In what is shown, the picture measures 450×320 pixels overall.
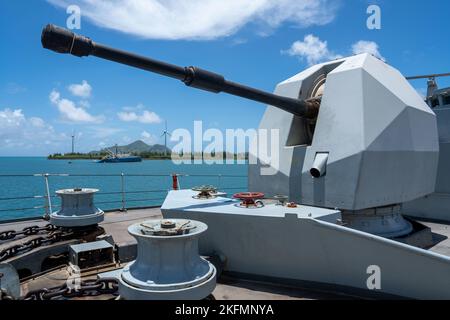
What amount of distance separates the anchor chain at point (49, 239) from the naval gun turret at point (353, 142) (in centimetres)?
201

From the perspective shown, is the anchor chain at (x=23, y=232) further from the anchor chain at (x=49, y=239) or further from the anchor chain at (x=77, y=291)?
the anchor chain at (x=77, y=291)

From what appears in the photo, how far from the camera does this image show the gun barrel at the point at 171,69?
2559 mm

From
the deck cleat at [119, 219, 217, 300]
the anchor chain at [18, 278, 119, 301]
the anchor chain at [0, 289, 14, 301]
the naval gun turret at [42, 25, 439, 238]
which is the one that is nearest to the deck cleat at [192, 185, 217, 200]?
the naval gun turret at [42, 25, 439, 238]

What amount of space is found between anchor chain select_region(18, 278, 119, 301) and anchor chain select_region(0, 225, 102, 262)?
0.88 m

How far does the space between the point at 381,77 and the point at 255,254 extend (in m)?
2.55

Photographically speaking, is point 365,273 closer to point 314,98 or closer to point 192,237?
point 192,237

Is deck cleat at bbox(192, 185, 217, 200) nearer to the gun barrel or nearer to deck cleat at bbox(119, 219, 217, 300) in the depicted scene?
the gun barrel

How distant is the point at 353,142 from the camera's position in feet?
11.8

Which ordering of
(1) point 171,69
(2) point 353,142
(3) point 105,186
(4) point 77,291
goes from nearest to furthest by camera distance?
(4) point 77,291 → (1) point 171,69 → (2) point 353,142 → (3) point 105,186

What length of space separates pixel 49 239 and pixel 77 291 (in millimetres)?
1339

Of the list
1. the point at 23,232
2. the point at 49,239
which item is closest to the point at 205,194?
the point at 49,239

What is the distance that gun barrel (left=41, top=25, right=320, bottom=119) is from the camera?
256 cm

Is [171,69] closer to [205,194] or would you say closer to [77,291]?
[205,194]
